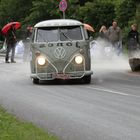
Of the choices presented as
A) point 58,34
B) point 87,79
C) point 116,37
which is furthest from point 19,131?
point 116,37

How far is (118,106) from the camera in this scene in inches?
559

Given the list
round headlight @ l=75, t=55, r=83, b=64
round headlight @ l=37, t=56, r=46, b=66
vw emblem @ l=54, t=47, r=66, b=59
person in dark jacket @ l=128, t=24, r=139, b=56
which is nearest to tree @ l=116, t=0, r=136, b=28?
person in dark jacket @ l=128, t=24, r=139, b=56

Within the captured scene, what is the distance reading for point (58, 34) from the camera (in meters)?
20.5

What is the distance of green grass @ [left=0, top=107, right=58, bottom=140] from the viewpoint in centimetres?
1010

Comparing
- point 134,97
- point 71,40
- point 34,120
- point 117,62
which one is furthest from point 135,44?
point 34,120

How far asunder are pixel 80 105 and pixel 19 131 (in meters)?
4.01

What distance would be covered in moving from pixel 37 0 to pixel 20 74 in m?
25.5

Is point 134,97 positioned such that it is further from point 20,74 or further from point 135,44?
point 135,44

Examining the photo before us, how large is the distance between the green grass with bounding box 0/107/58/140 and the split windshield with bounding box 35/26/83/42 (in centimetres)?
825

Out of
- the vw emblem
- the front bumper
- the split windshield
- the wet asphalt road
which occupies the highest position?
the split windshield

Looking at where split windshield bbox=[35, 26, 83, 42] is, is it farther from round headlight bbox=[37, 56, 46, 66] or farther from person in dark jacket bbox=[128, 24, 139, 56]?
person in dark jacket bbox=[128, 24, 139, 56]

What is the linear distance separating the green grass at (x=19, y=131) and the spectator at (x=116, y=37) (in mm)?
20870

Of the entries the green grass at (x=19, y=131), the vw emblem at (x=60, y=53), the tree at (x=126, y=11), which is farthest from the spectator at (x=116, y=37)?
the green grass at (x=19, y=131)

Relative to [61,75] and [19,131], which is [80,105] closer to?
[19,131]
